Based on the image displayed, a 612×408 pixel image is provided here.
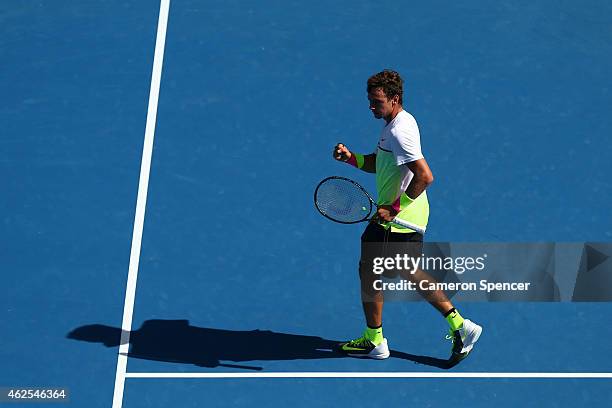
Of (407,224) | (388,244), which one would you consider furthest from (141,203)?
(407,224)

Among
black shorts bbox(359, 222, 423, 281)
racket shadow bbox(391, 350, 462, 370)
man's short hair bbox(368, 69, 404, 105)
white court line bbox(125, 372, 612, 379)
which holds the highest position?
man's short hair bbox(368, 69, 404, 105)

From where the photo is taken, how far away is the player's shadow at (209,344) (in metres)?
8.17

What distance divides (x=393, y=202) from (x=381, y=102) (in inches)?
31.4

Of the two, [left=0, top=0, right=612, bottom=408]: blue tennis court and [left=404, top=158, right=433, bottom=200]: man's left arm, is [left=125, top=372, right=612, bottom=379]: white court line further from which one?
[left=404, top=158, right=433, bottom=200]: man's left arm

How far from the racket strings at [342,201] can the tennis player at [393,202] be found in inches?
5.4

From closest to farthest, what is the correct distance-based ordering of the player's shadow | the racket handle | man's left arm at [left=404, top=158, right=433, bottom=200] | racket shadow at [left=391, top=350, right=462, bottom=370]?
man's left arm at [left=404, top=158, right=433, bottom=200], the racket handle, racket shadow at [left=391, top=350, right=462, bottom=370], the player's shadow

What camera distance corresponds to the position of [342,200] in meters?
7.91

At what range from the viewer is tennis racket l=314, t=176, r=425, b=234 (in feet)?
25.8

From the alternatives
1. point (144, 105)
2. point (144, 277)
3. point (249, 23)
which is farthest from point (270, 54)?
point (144, 277)

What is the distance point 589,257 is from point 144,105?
5.14 m

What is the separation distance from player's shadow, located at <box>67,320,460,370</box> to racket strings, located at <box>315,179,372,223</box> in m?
1.21

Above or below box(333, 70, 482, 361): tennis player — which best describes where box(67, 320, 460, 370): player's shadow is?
below

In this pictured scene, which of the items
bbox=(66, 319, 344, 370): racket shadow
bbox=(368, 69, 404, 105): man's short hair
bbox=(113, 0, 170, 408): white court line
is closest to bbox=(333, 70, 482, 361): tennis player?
bbox=(368, 69, 404, 105): man's short hair

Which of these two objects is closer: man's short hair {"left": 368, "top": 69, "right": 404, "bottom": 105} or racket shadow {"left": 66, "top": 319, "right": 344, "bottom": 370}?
man's short hair {"left": 368, "top": 69, "right": 404, "bottom": 105}
